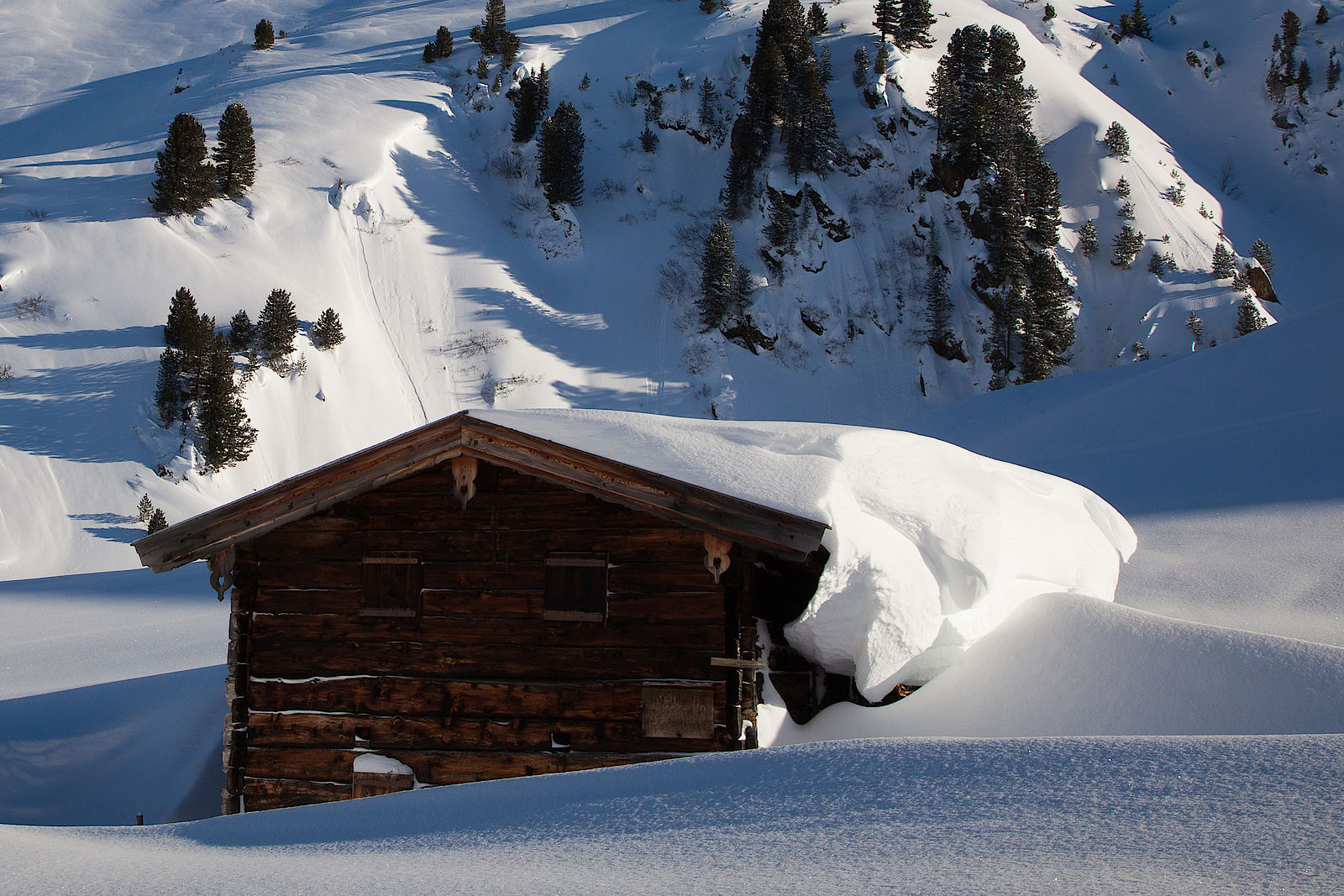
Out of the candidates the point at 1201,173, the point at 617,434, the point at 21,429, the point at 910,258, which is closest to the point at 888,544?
Answer: the point at 617,434

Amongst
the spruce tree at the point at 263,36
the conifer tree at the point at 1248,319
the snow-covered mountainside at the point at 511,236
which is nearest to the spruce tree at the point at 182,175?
the snow-covered mountainside at the point at 511,236

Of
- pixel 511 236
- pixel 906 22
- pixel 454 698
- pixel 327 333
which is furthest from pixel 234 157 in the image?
pixel 454 698

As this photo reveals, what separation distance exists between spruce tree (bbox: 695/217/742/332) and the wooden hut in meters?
33.0

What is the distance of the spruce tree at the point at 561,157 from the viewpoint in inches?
1738

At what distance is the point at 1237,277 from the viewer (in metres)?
41.7

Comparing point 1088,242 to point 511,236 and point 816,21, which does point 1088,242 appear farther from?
point 511,236

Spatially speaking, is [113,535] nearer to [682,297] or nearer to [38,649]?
[38,649]

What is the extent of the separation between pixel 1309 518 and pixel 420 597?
11.9 metres

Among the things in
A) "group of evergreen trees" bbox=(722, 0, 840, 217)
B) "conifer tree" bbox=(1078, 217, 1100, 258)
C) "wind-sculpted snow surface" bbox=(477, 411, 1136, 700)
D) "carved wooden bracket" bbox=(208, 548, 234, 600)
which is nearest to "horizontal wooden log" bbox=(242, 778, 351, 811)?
"carved wooden bracket" bbox=(208, 548, 234, 600)

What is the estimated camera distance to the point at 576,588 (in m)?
7.69

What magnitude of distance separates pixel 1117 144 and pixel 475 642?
158 ft

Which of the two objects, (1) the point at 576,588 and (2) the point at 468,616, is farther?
(2) the point at 468,616

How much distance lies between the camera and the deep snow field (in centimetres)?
352

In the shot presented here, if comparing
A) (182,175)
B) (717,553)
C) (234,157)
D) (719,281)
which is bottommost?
(717,553)
